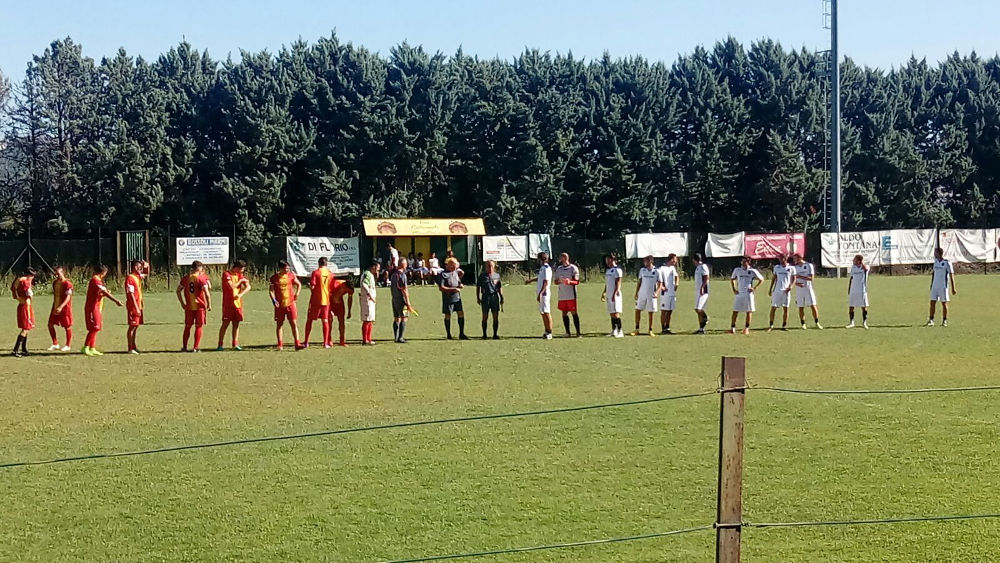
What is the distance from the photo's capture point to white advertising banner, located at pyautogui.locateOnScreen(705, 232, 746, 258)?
51625mm

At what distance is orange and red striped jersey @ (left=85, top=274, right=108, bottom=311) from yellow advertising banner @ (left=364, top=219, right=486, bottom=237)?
2798 cm

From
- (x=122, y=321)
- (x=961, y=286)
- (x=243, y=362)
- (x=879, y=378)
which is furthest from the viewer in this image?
(x=961, y=286)

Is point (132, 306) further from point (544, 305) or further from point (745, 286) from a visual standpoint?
point (745, 286)

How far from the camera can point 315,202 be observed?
2106 inches

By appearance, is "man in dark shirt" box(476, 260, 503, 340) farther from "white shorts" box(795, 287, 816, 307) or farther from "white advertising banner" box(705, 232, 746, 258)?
"white advertising banner" box(705, 232, 746, 258)

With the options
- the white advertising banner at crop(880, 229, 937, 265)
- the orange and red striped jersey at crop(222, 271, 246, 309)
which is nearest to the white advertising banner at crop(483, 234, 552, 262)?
the white advertising banner at crop(880, 229, 937, 265)

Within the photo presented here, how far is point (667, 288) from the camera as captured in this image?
23.2 m

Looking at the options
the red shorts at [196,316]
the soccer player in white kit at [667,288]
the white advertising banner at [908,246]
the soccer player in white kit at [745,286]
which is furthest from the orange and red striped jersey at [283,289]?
the white advertising banner at [908,246]

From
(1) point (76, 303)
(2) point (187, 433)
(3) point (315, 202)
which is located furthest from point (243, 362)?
(3) point (315, 202)

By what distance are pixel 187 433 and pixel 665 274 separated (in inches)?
524

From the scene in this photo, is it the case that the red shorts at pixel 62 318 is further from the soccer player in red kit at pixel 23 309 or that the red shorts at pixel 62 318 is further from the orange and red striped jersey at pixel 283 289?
A: the orange and red striped jersey at pixel 283 289

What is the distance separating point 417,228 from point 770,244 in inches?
660

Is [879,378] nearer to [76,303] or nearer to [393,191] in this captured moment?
[76,303]

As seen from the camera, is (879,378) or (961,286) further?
(961,286)
